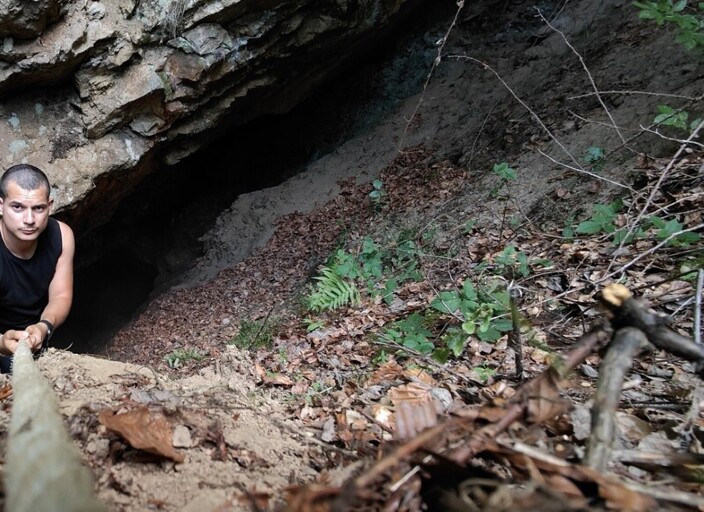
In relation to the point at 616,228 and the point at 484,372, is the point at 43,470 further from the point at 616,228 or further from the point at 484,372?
the point at 616,228

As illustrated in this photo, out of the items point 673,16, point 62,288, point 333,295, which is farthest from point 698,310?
point 62,288

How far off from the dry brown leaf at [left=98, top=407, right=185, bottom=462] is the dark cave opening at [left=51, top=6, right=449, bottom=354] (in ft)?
22.5

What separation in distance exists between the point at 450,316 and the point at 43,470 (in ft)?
8.15

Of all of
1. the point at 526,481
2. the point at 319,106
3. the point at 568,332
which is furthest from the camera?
the point at 319,106

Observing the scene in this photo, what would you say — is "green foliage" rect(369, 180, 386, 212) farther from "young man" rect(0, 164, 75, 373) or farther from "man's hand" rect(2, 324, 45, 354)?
"man's hand" rect(2, 324, 45, 354)

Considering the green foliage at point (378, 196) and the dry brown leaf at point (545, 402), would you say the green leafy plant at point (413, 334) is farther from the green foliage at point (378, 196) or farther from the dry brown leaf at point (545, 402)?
the green foliage at point (378, 196)

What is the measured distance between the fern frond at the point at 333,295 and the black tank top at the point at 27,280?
2.01 meters

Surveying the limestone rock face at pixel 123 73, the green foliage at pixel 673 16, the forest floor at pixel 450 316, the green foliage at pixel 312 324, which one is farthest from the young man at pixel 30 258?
the green foliage at pixel 673 16

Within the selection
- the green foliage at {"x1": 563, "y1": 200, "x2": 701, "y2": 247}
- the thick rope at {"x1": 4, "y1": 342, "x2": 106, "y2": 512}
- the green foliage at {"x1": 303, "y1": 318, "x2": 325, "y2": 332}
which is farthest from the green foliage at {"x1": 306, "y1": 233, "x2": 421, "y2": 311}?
the thick rope at {"x1": 4, "y1": 342, "x2": 106, "y2": 512}

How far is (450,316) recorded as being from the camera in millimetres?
2869

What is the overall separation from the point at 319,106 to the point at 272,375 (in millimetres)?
7451

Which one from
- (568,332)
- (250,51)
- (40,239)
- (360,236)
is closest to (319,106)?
(250,51)

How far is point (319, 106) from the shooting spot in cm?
915

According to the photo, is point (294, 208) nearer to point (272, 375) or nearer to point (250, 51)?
point (250, 51)
